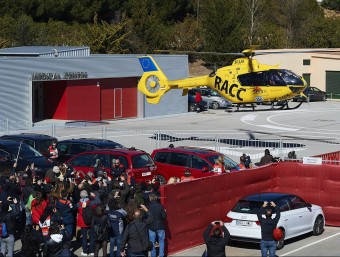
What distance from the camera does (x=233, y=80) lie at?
36.6 m

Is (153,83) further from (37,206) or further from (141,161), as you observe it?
(37,206)

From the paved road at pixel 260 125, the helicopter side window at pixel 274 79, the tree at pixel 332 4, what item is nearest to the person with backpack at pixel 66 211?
the paved road at pixel 260 125

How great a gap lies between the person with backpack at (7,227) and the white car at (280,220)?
5583mm

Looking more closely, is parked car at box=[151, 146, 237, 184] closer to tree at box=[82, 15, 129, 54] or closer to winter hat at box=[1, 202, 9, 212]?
winter hat at box=[1, 202, 9, 212]

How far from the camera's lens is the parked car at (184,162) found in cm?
2612

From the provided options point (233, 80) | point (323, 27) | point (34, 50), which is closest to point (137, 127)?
point (34, 50)

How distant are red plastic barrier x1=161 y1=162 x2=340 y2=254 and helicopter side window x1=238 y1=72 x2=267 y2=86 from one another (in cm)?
1227

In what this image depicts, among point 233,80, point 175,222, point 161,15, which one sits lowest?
point 175,222

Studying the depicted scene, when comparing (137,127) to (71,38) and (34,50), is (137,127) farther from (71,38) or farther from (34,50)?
(71,38)

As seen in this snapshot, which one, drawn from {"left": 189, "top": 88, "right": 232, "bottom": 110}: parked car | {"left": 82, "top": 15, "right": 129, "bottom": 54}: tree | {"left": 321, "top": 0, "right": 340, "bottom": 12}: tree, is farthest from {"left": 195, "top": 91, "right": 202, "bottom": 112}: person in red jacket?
{"left": 321, "top": 0, "right": 340, "bottom": 12}: tree

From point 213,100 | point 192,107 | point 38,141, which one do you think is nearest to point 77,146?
point 38,141

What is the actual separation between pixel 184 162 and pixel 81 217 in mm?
9103

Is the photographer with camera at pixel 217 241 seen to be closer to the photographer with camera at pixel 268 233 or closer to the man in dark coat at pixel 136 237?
the man in dark coat at pixel 136 237

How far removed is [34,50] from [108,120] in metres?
6.54
